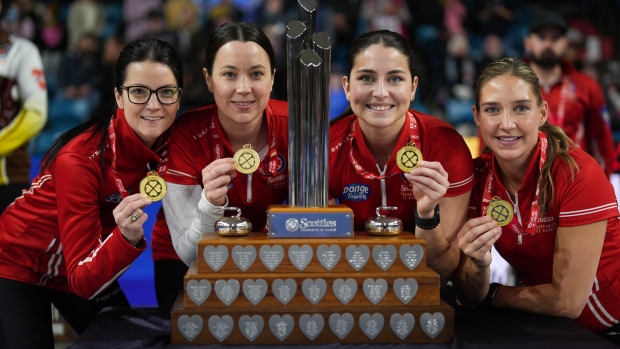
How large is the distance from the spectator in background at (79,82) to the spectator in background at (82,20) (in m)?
0.80

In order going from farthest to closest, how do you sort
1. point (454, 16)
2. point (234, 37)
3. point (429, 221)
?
point (454, 16), point (234, 37), point (429, 221)

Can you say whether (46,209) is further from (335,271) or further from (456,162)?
(456,162)

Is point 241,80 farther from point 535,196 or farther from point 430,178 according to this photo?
point 535,196

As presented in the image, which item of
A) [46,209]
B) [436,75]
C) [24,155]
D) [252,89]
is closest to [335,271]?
[252,89]

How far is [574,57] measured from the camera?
8.77 meters

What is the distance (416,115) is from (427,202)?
1.83 ft

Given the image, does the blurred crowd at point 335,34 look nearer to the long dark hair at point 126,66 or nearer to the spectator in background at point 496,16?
the spectator in background at point 496,16

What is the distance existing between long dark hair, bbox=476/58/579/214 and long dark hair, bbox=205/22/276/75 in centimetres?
79

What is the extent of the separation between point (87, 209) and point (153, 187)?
35 cm

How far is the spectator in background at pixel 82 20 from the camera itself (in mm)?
9812

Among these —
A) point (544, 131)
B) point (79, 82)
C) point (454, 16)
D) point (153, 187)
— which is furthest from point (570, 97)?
point (79, 82)

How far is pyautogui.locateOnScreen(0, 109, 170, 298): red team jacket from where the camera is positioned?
247 centimetres

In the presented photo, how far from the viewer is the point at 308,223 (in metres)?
2.25

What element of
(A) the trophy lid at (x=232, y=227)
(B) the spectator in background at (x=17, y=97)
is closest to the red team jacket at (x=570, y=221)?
(A) the trophy lid at (x=232, y=227)
